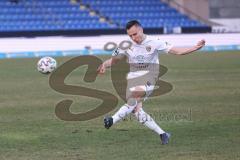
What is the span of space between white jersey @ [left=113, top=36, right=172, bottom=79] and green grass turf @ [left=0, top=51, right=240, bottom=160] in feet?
3.95

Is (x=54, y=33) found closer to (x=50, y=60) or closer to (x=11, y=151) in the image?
(x=50, y=60)

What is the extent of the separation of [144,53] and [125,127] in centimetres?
234

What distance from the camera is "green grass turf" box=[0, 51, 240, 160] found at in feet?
31.8

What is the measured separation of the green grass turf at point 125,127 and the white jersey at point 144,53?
1.20 m

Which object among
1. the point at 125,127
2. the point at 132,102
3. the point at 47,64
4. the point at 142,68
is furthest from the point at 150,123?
the point at 47,64

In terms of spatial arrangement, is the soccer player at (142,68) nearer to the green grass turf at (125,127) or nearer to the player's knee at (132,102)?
the player's knee at (132,102)

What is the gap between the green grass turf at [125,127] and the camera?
9.69 metres

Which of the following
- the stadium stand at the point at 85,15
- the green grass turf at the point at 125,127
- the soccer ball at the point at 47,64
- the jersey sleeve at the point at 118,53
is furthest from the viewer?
the stadium stand at the point at 85,15

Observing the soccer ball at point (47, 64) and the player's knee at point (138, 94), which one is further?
the soccer ball at point (47, 64)

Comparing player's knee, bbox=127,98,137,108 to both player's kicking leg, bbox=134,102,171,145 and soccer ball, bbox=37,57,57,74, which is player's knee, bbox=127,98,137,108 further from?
soccer ball, bbox=37,57,57,74

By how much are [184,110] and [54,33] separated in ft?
89.0

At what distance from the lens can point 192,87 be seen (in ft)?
66.6

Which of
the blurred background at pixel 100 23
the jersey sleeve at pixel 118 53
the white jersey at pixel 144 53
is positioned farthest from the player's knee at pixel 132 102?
the blurred background at pixel 100 23

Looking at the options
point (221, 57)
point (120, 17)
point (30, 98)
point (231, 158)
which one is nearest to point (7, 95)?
point (30, 98)
